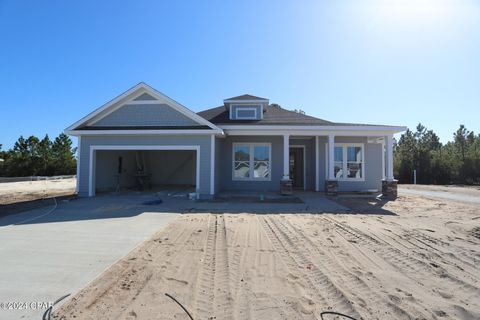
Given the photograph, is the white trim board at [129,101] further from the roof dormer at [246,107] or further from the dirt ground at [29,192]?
the roof dormer at [246,107]

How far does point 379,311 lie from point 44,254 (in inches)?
199

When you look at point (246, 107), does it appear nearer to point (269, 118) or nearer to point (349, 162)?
point (269, 118)

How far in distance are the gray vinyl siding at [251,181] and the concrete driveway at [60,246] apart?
5311mm

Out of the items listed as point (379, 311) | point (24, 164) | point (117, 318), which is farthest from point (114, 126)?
point (24, 164)

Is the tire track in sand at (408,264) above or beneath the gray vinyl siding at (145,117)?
beneath

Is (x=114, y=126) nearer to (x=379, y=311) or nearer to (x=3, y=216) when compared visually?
(x=3, y=216)

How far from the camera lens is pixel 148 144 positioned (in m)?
11.6

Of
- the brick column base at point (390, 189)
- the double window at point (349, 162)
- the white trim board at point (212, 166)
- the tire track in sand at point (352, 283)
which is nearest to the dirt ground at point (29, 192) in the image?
the white trim board at point (212, 166)

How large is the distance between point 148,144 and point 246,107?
228 inches

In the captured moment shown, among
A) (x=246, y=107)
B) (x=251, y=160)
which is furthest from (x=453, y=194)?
(x=246, y=107)

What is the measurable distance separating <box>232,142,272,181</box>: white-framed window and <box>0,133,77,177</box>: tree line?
945 inches

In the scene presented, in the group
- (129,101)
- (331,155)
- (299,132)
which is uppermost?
(129,101)

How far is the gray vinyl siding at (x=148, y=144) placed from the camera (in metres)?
11.3

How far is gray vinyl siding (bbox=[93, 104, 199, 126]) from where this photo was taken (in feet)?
39.3
